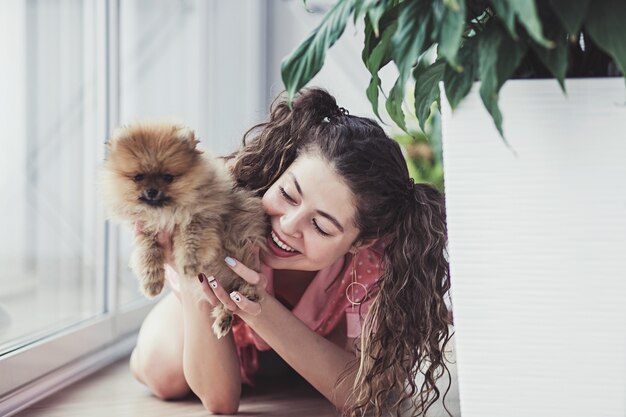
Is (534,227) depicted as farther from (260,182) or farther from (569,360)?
(260,182)

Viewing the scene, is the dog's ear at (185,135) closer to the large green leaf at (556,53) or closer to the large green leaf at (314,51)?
the large green leaf at (314,51)

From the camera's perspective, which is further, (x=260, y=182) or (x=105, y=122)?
(x=105, y=122)

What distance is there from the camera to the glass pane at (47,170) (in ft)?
7.10

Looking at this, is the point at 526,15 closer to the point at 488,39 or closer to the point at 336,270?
the point at 488,39

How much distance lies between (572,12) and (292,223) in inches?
30.9

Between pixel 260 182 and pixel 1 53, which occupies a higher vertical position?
pixel 1 53

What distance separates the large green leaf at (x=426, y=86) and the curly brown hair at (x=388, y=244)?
34 centimetres

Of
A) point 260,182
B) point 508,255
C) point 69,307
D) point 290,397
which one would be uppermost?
point 260,182

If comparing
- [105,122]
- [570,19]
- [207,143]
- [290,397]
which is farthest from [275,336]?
[207,143]

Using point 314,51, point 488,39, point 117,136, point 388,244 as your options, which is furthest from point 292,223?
point 488,39

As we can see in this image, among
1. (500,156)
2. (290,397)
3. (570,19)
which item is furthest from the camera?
(290,397)

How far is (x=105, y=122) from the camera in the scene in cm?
265

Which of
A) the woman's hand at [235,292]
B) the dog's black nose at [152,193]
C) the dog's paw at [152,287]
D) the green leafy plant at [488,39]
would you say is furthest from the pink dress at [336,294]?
the green leafy plant at [488,39]

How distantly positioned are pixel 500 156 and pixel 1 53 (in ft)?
4.77
